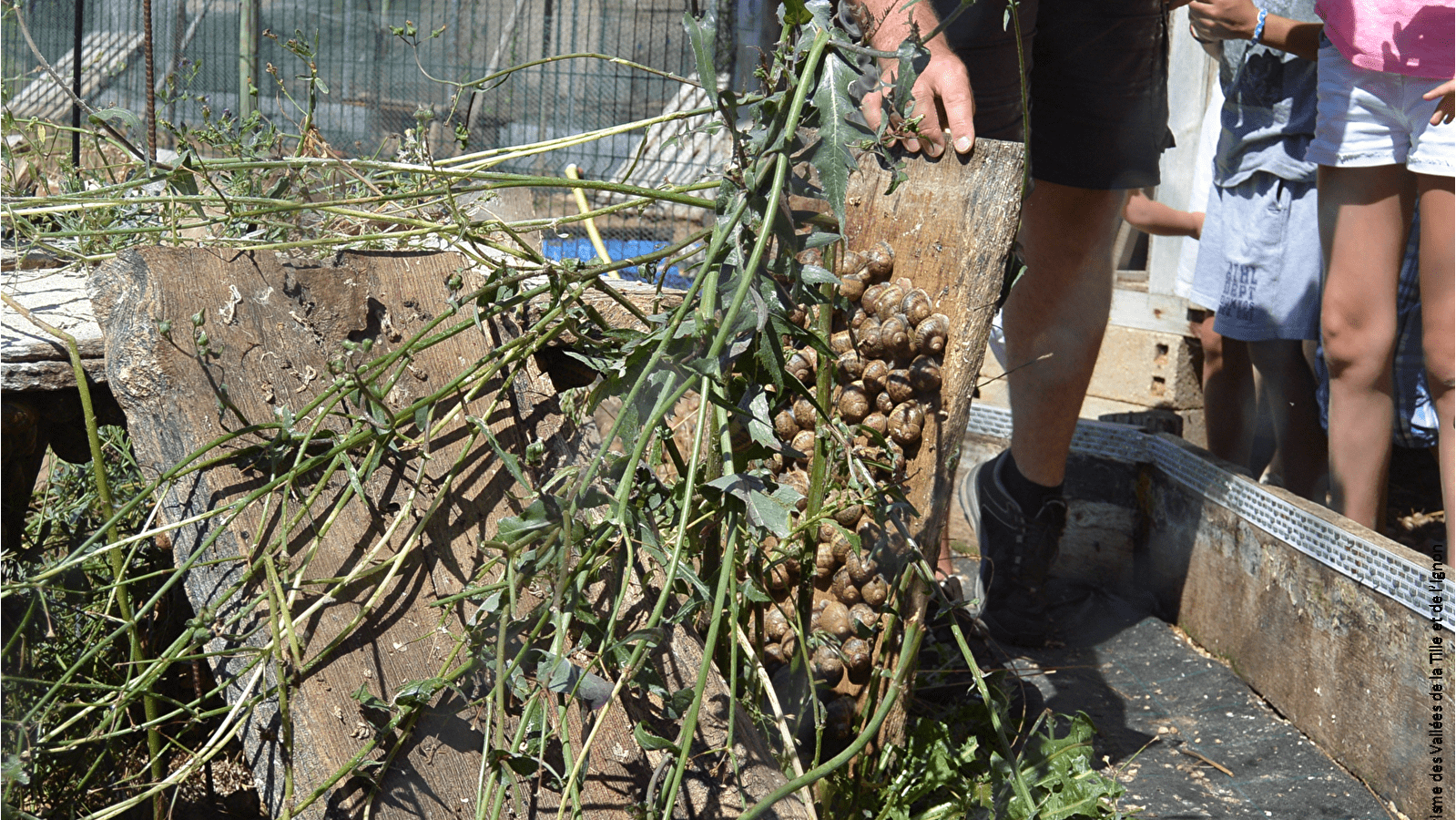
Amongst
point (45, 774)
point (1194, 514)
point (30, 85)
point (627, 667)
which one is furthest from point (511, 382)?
point (30, 85)

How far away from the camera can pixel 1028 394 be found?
8.46 ft

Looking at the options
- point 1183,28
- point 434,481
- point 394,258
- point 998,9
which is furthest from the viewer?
point 1183,28

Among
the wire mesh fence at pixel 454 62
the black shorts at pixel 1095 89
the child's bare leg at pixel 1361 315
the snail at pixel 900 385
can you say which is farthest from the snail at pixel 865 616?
the wire mesh fence at pixel 454 62

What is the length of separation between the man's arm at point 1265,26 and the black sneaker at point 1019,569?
1585mm

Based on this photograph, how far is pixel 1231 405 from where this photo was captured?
12.1ft

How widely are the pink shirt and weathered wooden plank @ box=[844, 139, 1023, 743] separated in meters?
1.40

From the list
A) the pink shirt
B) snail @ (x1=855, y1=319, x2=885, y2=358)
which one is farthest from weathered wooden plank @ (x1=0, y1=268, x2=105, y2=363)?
the pink shirt

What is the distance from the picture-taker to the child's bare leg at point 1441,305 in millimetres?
2248

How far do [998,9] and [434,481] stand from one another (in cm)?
144

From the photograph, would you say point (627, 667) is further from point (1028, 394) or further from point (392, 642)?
point (1028, 394)

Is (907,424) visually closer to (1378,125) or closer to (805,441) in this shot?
(805,441)

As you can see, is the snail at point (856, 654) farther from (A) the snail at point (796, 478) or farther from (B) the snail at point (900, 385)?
(B) the snail at point (900, 385)

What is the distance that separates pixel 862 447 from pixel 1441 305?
154 centimetres

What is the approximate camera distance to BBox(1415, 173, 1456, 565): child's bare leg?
88.5 inches
